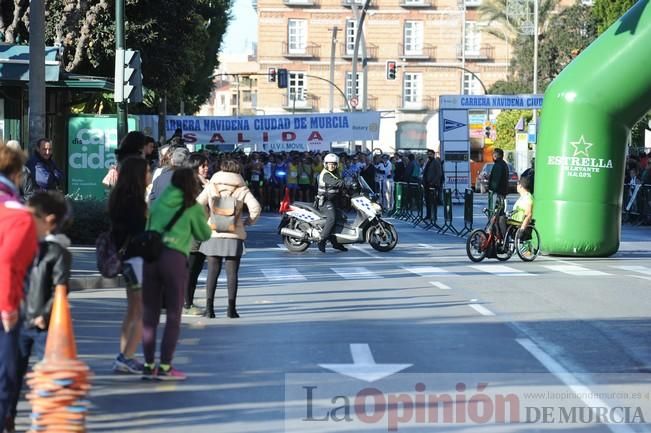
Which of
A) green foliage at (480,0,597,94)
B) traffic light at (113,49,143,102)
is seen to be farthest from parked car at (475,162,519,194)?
traffic light at (113,49,143,102)

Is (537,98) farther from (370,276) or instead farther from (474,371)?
(474,371)

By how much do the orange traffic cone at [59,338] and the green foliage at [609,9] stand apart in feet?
153

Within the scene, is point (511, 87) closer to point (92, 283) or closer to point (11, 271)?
point (92, 283)

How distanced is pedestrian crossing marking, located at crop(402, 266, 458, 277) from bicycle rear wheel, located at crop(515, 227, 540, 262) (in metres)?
2.07

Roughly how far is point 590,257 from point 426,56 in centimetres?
6571

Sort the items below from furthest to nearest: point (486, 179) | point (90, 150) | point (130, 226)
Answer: point (486, 179) < point (90, 150) < point (130, 226)

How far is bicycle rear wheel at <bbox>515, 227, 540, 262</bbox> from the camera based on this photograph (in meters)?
22.6

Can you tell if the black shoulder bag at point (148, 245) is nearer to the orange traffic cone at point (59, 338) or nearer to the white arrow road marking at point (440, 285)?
the orange traffic cone at point (59, 338)

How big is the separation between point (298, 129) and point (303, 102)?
4428cm

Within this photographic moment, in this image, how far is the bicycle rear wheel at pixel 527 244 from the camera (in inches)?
889

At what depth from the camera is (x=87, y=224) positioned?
22984 millimetres

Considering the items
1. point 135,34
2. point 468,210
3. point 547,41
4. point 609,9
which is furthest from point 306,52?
point 468,210

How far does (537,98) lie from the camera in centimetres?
4312

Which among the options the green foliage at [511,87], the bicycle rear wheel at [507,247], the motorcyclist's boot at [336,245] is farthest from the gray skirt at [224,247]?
the green foliage at [511,87]
